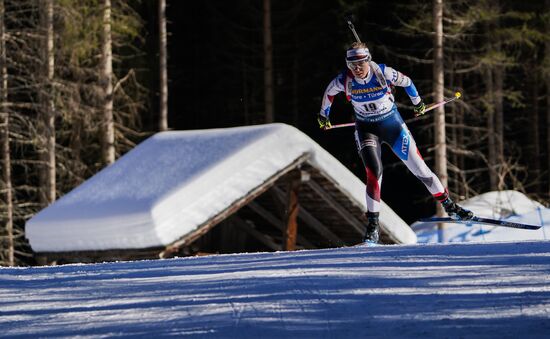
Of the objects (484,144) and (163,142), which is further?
(484,144)

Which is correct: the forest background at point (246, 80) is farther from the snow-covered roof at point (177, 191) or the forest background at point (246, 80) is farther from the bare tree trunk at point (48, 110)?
the snow-covered roof at point (177, 191)

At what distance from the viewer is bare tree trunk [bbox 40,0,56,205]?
21.7 metres

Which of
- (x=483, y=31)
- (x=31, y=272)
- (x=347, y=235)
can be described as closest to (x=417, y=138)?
(x=483, y=31)

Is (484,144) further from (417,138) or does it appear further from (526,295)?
(526,295)

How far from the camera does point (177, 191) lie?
13484 mm

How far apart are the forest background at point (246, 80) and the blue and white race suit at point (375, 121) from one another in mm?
10516

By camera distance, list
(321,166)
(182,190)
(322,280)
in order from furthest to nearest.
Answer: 1. (321,166)
2. (182,190)
3. (322,280)

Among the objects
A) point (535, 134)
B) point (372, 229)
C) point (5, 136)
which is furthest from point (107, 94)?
point (535, 134)

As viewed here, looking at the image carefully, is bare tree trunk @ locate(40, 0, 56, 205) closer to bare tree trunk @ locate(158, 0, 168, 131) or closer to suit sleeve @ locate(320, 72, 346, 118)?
bare tree trunk @ locate(158, 0, 168, 131)

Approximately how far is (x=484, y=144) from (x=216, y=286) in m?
29.9

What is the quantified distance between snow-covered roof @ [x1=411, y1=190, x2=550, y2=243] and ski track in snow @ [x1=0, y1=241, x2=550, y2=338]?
456 inches

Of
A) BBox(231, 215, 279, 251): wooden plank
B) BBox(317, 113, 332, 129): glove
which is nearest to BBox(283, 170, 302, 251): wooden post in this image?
BBox(231, 215, 279, 251): wooden plank

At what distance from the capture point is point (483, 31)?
96.2ft

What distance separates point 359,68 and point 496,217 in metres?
12.8
